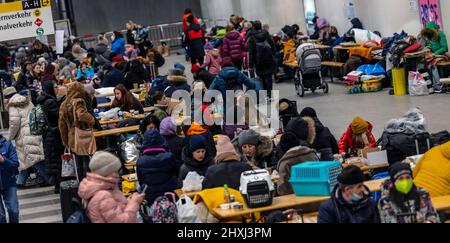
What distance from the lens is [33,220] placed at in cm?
1421

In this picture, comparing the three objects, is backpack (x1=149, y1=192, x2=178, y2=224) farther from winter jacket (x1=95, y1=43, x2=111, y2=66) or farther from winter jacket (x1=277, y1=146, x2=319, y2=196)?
winter jacket (x1=95, y1=43, x2=111, y2=66)

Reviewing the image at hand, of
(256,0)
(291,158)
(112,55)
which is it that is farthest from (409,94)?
(256,0)

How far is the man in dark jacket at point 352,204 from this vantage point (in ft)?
27.8

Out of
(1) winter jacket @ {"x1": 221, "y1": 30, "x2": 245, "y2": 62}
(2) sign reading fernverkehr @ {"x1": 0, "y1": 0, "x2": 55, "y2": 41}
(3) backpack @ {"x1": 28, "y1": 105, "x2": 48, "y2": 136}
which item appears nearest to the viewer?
(3) backpack @ {"x1": 28, "y1": 105, "x2": 48, "y2": 136}

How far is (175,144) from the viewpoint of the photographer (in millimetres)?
13891

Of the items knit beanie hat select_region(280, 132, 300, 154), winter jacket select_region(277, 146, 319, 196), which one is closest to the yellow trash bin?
knit beanie hat select_region(280, 132, 300, 154)

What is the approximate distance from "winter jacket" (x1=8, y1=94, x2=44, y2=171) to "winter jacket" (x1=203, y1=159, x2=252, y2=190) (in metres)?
6.15

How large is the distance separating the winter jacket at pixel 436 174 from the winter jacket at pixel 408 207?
137cm

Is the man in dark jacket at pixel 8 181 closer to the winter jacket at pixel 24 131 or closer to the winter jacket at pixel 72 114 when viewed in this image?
the winter jacket at pixel 72 114

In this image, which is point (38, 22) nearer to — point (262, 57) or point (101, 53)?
point (262, 57)

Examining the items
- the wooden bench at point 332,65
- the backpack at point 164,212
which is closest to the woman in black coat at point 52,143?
the backpack at point 164,212

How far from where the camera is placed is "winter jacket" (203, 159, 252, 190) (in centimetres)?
1089
